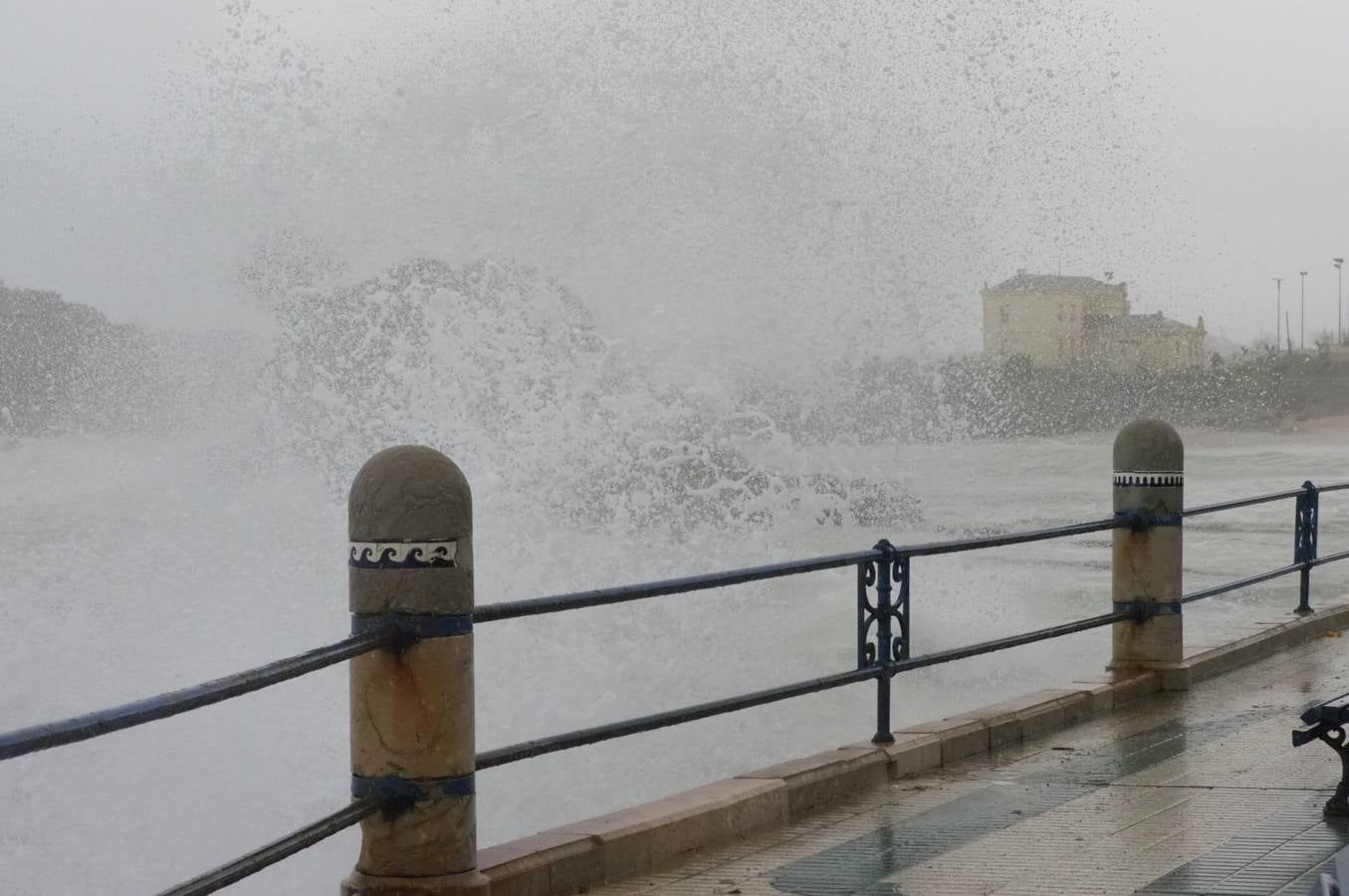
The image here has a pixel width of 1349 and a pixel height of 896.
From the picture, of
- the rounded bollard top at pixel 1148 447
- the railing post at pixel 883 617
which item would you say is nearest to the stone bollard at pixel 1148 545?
the rounded bollard top at pixel 1148 447

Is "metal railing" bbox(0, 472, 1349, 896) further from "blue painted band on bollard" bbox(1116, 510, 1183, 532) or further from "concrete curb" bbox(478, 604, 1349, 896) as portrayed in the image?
"concrete curb" bbox(478, 604, 1349, 896)

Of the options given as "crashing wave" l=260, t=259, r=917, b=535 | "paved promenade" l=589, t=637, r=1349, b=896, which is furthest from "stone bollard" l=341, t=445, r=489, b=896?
"crashing wave" l=260, t=259, r=917, b=535

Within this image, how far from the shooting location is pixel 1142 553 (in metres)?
10.2

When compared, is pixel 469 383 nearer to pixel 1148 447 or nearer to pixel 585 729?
pixel 1148 447

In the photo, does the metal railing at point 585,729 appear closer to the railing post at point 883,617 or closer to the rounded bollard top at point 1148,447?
the railing post at point 883,617

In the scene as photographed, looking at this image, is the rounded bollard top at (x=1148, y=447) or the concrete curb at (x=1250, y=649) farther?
the concrete curb at (x=1250, y=649)

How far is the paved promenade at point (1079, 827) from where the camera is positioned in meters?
5.87

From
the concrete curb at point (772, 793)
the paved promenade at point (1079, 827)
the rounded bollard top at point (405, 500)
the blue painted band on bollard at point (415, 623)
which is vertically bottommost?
the paved promenade at point (1079, 827)

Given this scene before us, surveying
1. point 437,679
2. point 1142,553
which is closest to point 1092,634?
point 1142,553

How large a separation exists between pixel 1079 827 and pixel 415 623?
3.04m

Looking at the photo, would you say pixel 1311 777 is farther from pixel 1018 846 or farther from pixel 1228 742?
pixel 1018 846

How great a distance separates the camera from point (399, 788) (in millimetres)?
5164

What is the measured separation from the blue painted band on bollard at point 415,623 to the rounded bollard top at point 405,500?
0.23m

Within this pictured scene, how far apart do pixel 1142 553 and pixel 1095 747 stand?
6.55ft
